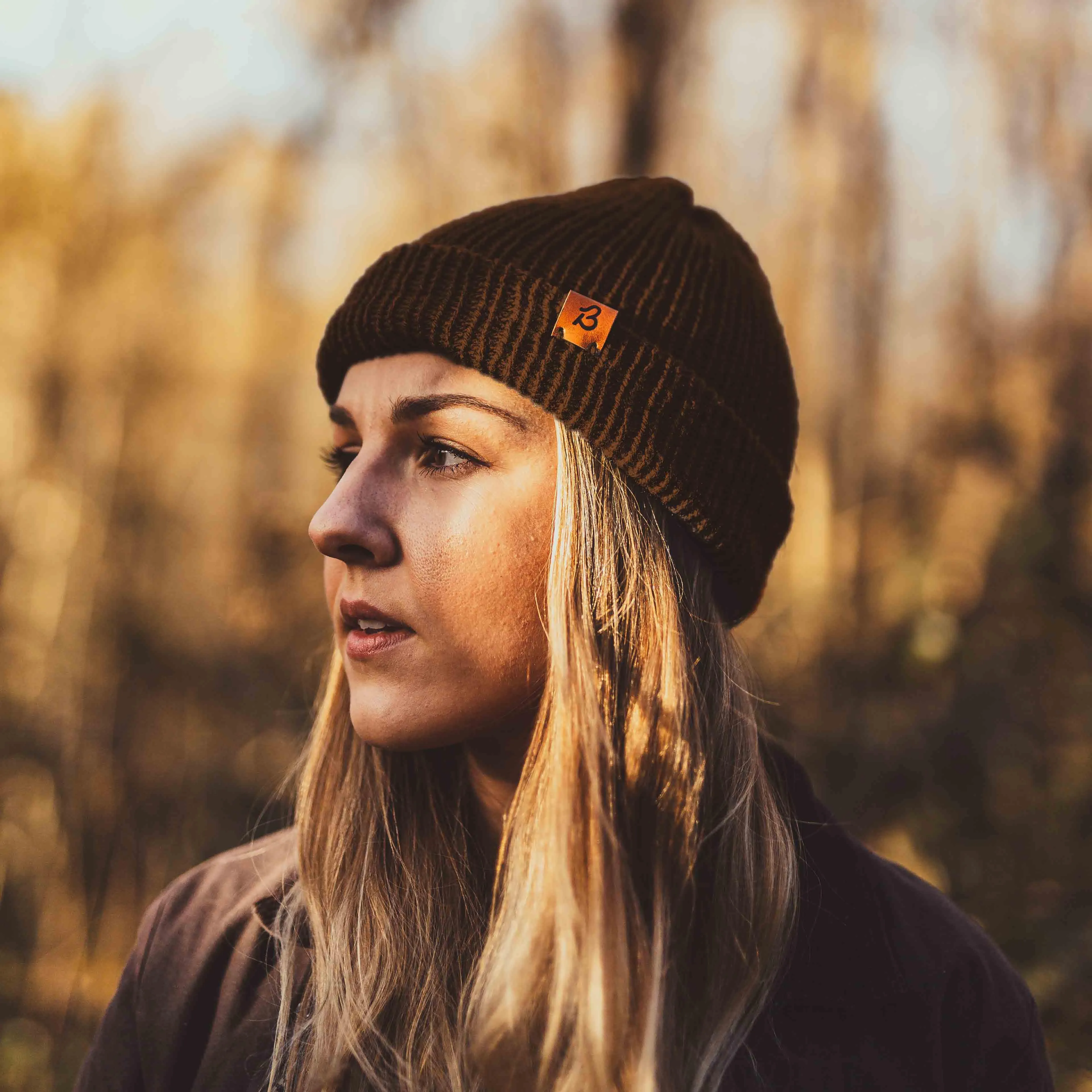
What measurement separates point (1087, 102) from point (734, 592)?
13.5ft

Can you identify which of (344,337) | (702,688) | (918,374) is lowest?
(702,688)

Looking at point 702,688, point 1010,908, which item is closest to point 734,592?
point 702,688

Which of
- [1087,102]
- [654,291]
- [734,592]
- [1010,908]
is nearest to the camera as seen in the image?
[654,291]

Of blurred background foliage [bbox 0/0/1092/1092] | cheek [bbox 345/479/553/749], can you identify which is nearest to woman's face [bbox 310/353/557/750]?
cheek [bbox 345/479/553/749]

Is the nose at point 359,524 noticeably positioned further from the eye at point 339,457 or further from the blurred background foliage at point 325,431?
the blurred background foliage at point 325,431

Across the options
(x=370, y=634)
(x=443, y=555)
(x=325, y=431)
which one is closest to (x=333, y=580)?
(x=370, y=634)

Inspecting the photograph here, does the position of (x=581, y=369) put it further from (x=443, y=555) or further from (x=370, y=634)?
(x=370, y=634)

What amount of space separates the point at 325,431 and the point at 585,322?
3.87m

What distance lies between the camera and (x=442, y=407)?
1514 millimetres

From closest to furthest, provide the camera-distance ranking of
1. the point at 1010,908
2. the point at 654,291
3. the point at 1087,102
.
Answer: the point at 654,291, the point at 1010,908, the point at 1087,102

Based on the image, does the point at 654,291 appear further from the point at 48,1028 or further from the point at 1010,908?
the point at 48,1028

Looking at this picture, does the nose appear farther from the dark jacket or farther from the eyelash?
the dark jacket

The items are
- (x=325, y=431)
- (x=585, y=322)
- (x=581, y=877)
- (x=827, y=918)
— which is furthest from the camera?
(x=325, y=431)

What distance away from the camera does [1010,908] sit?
3148 mm
